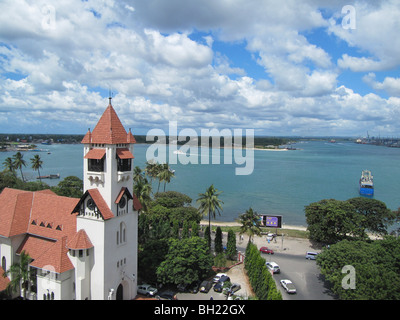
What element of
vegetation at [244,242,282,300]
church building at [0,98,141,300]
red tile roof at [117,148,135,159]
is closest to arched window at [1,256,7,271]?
church building at [0,98,141,300]

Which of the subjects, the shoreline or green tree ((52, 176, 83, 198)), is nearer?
green tree ((52, 176, 83, 198))

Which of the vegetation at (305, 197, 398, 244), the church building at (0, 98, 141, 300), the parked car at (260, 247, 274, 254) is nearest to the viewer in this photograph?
the church building at (0, 98, 141, 300)

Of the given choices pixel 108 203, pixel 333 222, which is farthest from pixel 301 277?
pixel 108 203

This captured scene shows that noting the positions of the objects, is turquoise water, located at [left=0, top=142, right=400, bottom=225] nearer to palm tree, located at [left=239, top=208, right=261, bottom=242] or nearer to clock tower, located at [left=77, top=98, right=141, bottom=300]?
palm tree, located at [left=239, top=208, right=261, bottom=242]

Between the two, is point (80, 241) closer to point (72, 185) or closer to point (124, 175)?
point (124, 175)

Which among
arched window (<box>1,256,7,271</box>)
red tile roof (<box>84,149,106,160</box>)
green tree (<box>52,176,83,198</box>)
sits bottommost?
arched window (<box>1,256,7,271</box>)

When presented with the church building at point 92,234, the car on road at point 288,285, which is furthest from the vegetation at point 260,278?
the church building at point 92,234
